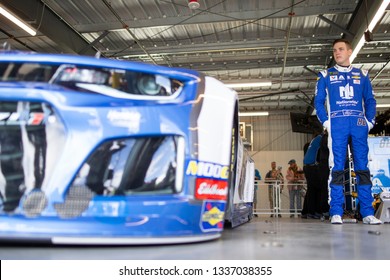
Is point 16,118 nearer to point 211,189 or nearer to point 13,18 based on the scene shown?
point 211,189

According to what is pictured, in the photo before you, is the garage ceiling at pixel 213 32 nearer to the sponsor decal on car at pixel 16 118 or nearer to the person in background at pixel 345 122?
the person in background at pixel 345 122

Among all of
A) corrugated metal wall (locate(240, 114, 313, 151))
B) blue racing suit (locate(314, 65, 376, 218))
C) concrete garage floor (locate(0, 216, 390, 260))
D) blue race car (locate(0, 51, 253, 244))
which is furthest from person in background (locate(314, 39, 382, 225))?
corrugated metal wall (locate(240, 114, 313, 151))

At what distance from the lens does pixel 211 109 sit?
186 centimetres

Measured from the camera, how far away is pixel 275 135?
1883cm

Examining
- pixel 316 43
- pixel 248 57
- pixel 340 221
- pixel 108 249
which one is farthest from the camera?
pixel 248 57

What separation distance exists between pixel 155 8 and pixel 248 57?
381cm

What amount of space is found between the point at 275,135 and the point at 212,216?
57.3ft

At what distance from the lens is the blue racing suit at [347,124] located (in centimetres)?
358

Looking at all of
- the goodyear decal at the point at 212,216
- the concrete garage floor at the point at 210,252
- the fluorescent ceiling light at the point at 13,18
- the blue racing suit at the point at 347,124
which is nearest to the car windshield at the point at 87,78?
the goodyear decal at the point at 212,216

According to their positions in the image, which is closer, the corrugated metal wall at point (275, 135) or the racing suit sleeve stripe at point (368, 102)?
the racing suit sleeve stripe at point (368, 102)

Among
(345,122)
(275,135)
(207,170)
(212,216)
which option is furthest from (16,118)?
(275,135)
